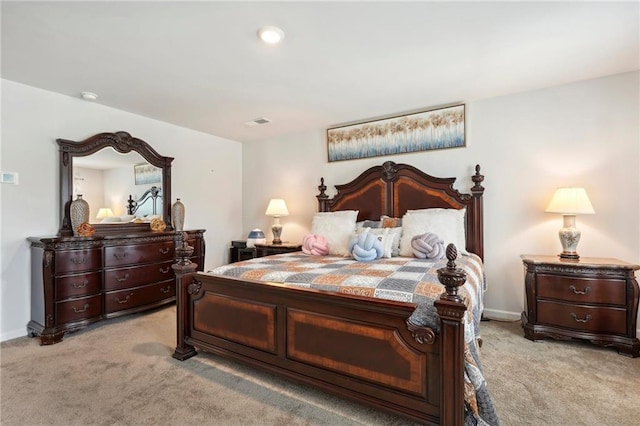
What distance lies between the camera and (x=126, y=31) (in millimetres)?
2092

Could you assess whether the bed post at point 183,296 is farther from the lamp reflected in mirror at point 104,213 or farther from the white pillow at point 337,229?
the lamp reflected in mirror at point 104,213

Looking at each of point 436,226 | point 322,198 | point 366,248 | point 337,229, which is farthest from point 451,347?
point 322,198

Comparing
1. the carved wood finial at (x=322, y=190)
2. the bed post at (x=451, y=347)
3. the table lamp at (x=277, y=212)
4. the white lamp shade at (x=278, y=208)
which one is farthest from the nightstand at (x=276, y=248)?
the bed post at (x=451, y=347)

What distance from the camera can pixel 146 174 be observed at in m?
3.89

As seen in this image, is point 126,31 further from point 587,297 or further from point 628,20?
point 587,297

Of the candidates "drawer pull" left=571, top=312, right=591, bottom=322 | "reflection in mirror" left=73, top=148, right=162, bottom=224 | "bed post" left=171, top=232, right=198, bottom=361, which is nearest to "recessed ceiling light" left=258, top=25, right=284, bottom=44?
"bed post" left=171, top=232, right=198, bottom=361

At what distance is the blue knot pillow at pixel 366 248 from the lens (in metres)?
2.75

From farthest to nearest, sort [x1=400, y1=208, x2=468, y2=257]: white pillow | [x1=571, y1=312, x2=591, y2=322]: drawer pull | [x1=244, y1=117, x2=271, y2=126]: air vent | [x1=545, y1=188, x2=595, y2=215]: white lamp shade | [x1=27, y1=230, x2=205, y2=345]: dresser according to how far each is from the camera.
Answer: [x1=244, y1=117, x2=271, y2=126]: air vent
[x1=400, y1=208, x2=468, y2=257]: white pillow
[x1=27, y1=230, x2=205, y2=345]: dresser
[x1=545, y1=188, x2=595, y2=215]: white lamp shade
[x1=571, y1=312, x2=591, y2=322]: drawer pull

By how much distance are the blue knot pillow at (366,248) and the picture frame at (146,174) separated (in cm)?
275

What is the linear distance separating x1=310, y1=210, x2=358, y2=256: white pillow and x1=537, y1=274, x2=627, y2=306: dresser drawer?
1.75 metres

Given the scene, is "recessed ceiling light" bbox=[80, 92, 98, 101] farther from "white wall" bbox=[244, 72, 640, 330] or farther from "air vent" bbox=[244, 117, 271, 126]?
"white wall" bbox=[244, 72, 640, 330]

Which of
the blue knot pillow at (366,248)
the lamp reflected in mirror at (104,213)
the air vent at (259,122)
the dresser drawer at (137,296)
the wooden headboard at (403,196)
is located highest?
the air vent at (259,122)

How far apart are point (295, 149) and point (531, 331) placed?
3.59 m

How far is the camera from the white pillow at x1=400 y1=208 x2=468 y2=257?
3.02m
